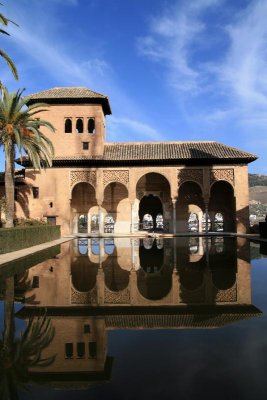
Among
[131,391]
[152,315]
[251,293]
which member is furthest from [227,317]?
[131,391]

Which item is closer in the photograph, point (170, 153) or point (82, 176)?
point (82, 176)

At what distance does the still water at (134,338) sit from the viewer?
2879 mm

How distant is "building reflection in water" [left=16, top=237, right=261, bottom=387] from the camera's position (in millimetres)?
3584

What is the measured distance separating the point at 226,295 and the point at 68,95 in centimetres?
2464

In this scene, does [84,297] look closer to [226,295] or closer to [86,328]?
[86,328]

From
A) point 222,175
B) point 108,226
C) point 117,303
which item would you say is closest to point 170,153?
point 222,175

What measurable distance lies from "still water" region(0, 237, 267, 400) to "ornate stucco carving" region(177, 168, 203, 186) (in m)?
19.4

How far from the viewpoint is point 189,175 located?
88.2 ft

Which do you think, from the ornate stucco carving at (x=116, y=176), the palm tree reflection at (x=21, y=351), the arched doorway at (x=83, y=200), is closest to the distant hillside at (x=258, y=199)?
the arched doorway at (x=83, y=200)

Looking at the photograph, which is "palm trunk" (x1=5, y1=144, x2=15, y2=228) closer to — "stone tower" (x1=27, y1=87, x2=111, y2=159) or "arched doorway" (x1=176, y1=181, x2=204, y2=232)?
"stone tower" (x1=27, y1=87, x2=111, y2=159)

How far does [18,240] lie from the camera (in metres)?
14.7

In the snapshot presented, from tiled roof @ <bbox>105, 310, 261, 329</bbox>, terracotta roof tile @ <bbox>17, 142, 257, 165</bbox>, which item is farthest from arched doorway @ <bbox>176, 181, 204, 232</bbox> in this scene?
tiled roof @ <bbox>105, 310, 261, 329</bbox>

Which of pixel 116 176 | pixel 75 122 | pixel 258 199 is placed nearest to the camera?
pixel 116 176

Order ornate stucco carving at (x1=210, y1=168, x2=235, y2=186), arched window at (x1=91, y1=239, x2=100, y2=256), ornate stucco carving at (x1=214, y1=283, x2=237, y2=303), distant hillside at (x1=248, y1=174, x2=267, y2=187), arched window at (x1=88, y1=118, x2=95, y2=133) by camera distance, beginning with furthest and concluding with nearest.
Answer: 1. distant hillside at (x1=248, y1=174, x2=267, y2=187)
2. arched window at (x1=88, y1=118, x2=95, y2=133)
3. ornate stucco carving at (x1=210, y1=168, x2=235, y2=186)
4. arched window at (x1=91, y1=239, x2=100, y2=256)
5. ornate stucco carving at (x1=214, y1=283, x2=237, y2=303)
